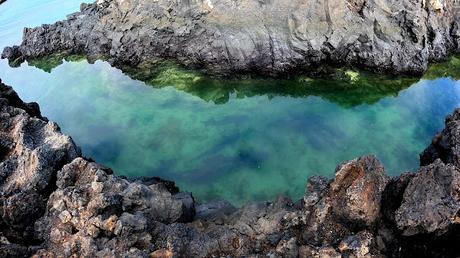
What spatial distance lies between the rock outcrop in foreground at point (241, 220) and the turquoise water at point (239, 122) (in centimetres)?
472

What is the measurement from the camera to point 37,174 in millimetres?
11609

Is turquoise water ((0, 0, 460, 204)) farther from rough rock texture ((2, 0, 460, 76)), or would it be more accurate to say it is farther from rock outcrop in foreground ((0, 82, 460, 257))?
rock outcrop in foreground ((0, 82, 460, 257))

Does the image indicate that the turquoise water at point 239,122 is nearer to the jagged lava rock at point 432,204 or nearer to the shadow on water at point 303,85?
the shadow on water at point 303,85

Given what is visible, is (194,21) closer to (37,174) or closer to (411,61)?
(411,61)

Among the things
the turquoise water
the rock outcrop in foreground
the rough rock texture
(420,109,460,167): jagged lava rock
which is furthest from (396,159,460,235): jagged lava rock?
the rough rock texture

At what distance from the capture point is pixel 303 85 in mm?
20031

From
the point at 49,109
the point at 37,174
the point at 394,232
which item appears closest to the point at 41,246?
the point at 37,174

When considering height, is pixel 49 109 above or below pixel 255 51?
below

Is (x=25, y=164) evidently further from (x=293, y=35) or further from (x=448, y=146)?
(x=293, y=35)

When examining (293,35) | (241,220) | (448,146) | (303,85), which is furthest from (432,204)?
(293,35)

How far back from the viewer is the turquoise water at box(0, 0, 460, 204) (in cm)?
1628

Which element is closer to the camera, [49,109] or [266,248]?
[266,248]

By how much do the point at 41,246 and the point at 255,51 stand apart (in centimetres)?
1316

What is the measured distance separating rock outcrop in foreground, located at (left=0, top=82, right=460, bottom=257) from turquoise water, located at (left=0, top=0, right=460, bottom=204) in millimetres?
4725
